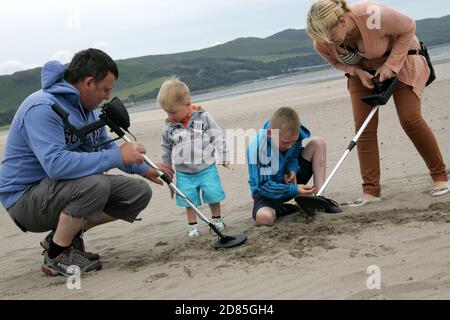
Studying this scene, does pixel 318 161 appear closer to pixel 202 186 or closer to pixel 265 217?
pixel 265 217

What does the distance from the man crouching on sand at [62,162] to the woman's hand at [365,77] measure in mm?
2218

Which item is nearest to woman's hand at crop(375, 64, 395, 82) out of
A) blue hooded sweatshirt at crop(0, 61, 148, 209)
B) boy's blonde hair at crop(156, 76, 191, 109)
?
boy's blonde hair at crop(156, 76, 191, 109)

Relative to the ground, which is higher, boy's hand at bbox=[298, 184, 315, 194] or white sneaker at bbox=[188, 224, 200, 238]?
boy's hand at bbox=[298, 184, 315, 194]

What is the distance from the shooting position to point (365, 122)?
213 inches

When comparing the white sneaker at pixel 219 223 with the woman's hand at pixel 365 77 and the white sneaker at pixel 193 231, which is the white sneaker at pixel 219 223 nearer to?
the white sneaker at pixel 193 231

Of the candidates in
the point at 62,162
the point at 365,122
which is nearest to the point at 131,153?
the point at 62,162

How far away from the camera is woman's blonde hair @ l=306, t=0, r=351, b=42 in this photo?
16.2 ft

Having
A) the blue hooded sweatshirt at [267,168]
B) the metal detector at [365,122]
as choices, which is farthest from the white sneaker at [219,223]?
the metal detector at [365,122]

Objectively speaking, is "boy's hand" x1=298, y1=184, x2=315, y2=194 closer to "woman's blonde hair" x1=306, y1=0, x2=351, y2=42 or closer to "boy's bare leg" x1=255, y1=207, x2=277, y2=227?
"boy's bare leg" x1=255, y1=207, x2=277, y2=227

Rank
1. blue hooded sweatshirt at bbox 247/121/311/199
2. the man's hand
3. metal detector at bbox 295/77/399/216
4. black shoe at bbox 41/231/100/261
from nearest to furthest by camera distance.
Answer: the man's hand < black shoe at bbox 41/231/100/261 < metal detector at bbox 295/77/399/216 < blue hooded sweatshirt at bbox 247/121/311/199

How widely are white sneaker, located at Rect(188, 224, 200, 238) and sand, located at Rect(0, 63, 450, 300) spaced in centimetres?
9

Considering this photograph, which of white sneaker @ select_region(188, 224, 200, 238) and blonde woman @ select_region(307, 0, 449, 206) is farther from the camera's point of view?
white sneaker @ select_region(188, 224, 200, 238)
